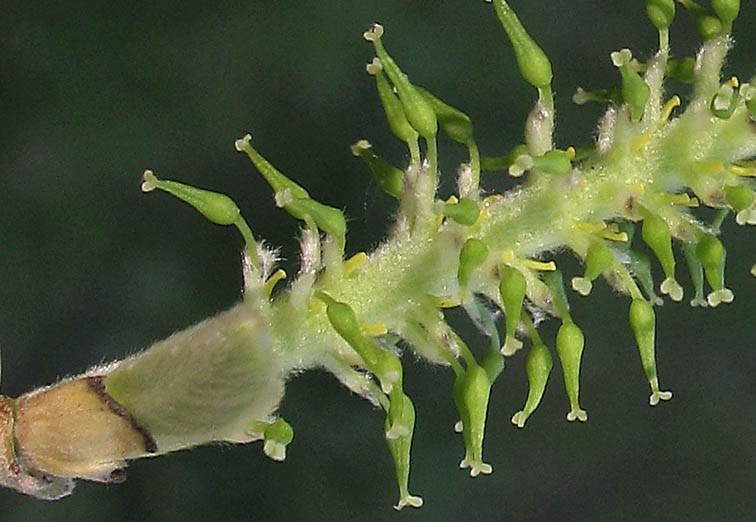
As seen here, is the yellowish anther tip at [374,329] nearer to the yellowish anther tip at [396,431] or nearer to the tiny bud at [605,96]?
the yellowish anther tip at [396,431]

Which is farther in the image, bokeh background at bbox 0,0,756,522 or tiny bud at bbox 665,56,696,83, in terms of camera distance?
bokeh background at bbox 0,0,756,522

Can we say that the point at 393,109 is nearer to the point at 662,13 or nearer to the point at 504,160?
the point at 504,160

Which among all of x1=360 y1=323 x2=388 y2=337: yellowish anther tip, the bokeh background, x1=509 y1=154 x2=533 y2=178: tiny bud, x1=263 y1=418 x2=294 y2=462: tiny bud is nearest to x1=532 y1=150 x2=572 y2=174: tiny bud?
x1=509 y1=154 x2=533 y2=178: tiny bud

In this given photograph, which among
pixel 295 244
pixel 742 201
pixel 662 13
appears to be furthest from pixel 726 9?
pixel 295 244

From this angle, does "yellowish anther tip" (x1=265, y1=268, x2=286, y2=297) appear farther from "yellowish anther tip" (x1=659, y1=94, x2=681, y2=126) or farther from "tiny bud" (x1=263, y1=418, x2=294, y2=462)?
"yellowish anther tip" (x1=659, y1=94, x2=681, y2=126)

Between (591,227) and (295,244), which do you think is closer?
(591,227)

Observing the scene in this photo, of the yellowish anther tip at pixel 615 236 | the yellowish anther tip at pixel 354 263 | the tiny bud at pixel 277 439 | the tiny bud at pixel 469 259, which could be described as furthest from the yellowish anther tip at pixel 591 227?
the tiny bud at pixel 277 439

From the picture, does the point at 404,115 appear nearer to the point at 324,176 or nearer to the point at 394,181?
the point at 394,181
